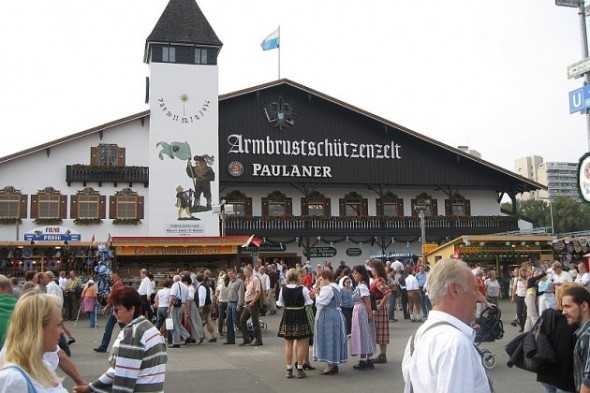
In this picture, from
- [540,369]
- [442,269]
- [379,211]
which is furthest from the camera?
[379,211]

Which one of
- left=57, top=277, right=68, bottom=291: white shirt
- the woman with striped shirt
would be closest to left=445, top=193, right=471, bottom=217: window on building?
left=57, top=277, right=68, bottom=291: white shirt

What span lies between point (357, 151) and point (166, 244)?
1352 cm

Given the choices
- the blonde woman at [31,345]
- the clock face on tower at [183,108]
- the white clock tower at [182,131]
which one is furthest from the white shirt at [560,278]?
the clock face on tower at [183,108]

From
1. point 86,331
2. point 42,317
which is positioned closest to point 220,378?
point 42,317

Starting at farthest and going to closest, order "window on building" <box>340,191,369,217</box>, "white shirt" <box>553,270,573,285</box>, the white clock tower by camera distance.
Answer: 1. "window on building" <box>340,191,369,217</box>
2. the white clock tower
3. "white shirt" <box>553,270,573,285</box>

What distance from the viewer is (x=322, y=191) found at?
122ft

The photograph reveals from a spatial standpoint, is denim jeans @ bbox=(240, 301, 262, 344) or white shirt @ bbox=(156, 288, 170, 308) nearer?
denim jeans @ bbox=(240, 301, 262, 344)

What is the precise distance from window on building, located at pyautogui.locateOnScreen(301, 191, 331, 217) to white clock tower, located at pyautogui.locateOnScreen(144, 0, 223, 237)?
5.86m

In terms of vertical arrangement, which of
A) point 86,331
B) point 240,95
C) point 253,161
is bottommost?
point 86,331

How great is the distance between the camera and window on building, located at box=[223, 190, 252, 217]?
35.2m

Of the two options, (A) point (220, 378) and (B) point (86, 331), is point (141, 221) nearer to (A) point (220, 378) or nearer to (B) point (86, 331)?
(B) point (86, 331)

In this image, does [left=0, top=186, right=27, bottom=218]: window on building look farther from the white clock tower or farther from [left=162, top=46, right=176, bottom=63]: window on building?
[left=162, top=46, right=176, bottom=63]: window on building

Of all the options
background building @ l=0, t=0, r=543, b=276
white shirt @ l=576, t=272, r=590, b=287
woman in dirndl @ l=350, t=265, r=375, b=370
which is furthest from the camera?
background building @ l=0, t=0, r=543, b=276

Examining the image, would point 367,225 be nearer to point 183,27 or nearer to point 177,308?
point 183,27
